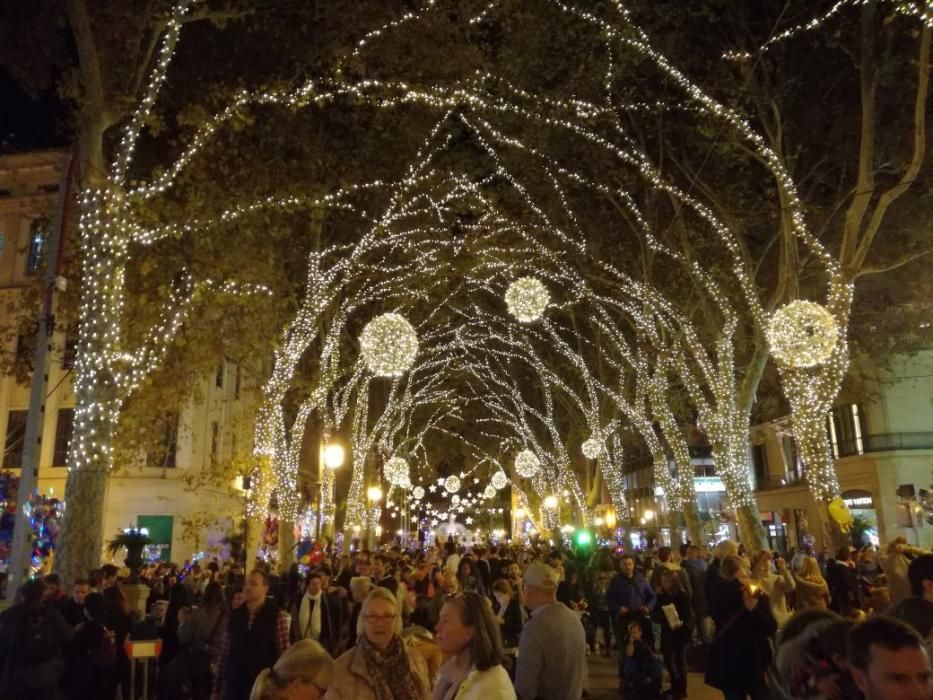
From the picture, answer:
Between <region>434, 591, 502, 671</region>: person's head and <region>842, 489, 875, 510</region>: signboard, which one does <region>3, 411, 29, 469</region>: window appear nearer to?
<region>434, 591, 502, 671</region>: person's head

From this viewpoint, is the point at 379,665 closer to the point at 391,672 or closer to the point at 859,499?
the point at 391,672

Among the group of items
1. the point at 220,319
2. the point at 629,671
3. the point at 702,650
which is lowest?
the point at 629,671

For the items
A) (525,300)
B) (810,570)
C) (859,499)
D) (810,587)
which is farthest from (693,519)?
(859,499)

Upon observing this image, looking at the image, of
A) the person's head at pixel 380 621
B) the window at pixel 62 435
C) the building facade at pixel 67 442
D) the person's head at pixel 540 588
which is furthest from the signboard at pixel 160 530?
the person's head at pixel 380 621

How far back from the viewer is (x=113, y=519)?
29.0 m

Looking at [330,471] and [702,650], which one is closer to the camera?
[702,650]

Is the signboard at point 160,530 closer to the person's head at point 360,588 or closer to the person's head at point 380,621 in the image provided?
the person's head at point 360,588

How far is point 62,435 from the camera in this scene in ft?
96.6

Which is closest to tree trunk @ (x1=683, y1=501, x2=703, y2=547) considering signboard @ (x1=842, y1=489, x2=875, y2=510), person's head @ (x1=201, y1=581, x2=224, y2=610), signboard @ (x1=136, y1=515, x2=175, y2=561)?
person's head @ (x1=201, y1=581, x2=224, y2=610)

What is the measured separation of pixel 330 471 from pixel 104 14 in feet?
66.0

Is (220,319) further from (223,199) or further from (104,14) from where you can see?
(104,14)

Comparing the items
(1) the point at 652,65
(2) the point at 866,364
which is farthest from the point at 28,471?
(2) the point at 866,364

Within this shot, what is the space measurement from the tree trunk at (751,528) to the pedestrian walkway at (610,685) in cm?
410

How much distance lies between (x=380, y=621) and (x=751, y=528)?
13620 mm
